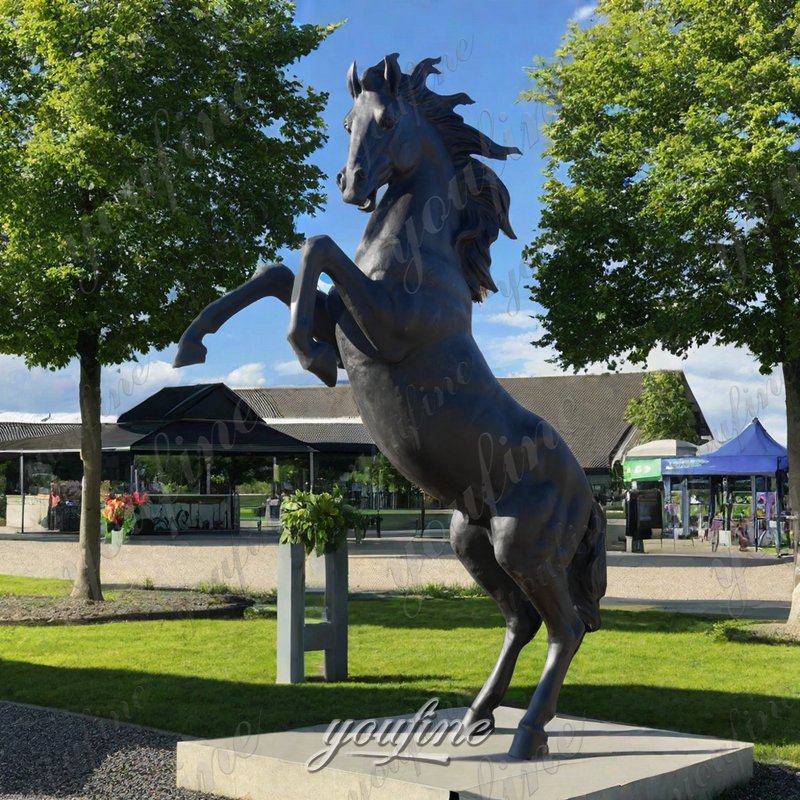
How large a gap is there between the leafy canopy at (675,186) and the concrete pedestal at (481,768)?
6.19m

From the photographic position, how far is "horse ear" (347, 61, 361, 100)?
455 centimetres

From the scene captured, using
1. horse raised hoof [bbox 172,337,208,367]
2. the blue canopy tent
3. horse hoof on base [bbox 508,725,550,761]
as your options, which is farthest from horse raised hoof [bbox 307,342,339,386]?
the blue canopy tent

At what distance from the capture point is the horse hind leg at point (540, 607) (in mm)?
4680

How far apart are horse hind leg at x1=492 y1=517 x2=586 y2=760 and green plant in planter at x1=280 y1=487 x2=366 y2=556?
437 centimetres

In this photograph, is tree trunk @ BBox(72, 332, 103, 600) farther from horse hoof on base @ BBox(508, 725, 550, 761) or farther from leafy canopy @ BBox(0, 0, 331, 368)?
horse hoof on base @ BBox(508, 725, 550, 761)

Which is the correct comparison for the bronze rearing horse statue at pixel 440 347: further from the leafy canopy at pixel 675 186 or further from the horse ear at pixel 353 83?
the leafy canopy at pixel 675 186

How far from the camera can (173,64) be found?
12.1 metres

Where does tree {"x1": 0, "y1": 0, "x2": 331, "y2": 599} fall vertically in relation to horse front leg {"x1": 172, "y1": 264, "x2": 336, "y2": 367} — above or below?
above

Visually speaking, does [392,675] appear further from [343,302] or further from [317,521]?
[343,302]

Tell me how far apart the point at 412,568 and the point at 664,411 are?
2477 centimetres

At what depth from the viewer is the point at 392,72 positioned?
4.46 metres

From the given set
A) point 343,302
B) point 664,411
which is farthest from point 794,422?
point 664,411

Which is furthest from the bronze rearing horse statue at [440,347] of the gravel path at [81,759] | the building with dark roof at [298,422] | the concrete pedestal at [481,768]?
the building with dark roof at [298,422]

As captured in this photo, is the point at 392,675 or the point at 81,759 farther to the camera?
the point at 392,675
